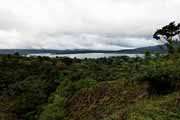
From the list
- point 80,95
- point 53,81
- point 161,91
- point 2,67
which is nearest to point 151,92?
point 161,91

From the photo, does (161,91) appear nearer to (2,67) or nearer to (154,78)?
(154,78)

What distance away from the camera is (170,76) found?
45.1 ft

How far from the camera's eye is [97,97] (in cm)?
1711

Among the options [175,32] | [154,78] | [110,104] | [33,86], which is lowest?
[33,86]

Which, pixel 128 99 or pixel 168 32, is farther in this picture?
pixel 168 32

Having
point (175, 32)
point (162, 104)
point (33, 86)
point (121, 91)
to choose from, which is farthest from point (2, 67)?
point (162, 104)

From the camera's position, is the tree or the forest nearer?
the forest

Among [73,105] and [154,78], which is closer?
[154,78]

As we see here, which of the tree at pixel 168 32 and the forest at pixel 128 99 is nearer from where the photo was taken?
the forest at pixel 128 99

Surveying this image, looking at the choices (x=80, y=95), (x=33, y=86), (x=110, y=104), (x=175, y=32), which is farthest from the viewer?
(x=33, y=86)

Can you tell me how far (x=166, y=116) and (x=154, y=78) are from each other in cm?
408

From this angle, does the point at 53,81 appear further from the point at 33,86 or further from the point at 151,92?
the point at 151,92

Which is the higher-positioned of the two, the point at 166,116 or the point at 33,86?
the point at 166,116

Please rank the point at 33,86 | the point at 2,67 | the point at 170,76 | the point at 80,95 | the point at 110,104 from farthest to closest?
the point at 2,67 < the point at 33,86 < the point at 80,95 < the point at 110,104 < the point at 170,76
